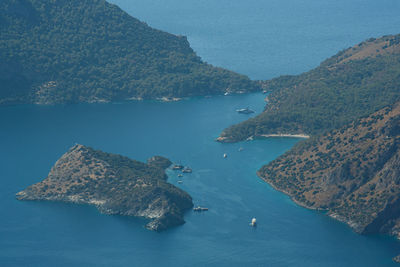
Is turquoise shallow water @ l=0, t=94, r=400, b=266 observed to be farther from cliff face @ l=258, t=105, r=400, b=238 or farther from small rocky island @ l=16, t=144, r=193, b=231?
cliff face @ l=258, t=105, r=400, b=238

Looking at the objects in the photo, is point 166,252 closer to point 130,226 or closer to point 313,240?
point 130,226

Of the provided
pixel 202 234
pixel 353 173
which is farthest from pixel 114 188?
pixel 353 173

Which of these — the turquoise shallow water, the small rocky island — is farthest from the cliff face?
the small rocky island

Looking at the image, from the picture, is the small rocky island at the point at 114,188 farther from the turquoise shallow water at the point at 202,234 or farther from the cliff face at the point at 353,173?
the cliff face at the point at 353,173

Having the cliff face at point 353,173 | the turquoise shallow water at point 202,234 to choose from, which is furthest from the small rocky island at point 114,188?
the cliff face at point 353,173

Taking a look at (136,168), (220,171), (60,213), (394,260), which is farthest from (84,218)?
(394,260)
